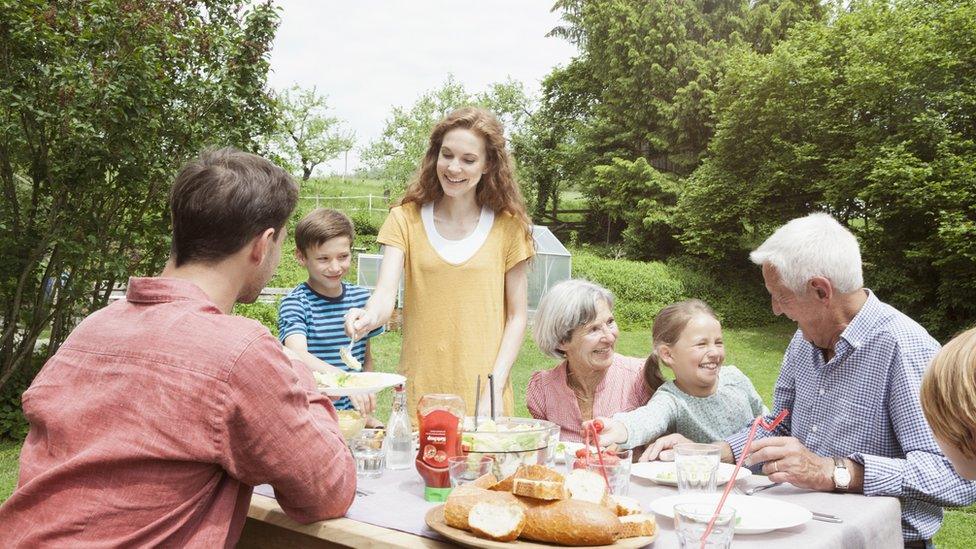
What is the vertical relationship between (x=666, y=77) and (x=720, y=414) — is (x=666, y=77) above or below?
above

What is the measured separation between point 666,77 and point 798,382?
103 feet

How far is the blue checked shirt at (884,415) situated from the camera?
2352 mm

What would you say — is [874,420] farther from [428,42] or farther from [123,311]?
[428,42]

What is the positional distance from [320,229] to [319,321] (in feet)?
1.45

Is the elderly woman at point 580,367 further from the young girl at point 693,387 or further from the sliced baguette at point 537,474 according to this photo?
the sliced baguette at point 537,474

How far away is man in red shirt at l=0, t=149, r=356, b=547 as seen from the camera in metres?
1.70

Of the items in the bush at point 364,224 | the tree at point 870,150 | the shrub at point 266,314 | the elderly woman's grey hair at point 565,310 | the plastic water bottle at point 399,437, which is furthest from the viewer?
the bush at point 364,224

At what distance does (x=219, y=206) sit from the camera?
1898mm

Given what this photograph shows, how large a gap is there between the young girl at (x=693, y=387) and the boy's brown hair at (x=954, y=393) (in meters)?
1.40

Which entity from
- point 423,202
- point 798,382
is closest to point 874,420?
point 798,382

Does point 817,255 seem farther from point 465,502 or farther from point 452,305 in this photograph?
point 452,305

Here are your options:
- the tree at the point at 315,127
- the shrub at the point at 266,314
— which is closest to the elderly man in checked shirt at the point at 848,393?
the shrub at the point at 266,314

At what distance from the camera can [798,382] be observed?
287 centimetres

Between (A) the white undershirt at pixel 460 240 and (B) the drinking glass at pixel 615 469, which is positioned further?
(A) the white undershirt at pixel 460 240
